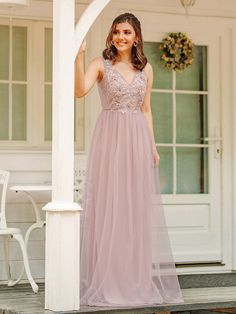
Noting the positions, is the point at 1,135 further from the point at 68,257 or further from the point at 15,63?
the point at 68,257

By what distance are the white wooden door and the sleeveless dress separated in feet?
4.77

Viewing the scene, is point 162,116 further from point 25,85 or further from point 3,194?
point 3,194

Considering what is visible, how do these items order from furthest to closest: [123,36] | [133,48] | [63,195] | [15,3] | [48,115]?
[48,115] < [15,3] < [133,48] < [123,36] < [63,195]

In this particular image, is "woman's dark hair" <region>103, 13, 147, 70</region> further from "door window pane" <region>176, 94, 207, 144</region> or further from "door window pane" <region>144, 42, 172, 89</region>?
"door window pane" <region>176, 94, 207, 144</region>

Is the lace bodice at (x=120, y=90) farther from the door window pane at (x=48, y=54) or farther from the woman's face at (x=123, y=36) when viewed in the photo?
the door window pane at (x=48, y=54)

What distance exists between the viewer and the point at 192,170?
24.5ft

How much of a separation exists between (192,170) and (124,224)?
184cm

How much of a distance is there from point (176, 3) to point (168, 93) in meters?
0.78

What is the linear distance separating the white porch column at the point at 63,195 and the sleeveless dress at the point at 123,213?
26 cm

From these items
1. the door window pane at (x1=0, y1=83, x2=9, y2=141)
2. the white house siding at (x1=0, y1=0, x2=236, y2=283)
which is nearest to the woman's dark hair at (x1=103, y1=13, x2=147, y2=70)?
the white house siding at (x1=0, y1=0, x2=236, y2=283)

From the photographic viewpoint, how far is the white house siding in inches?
270

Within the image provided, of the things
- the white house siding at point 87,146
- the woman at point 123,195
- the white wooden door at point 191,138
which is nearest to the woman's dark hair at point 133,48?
the woman at point 123,195

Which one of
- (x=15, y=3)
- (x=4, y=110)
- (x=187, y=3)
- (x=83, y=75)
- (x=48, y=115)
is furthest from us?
(x=187, y=3)

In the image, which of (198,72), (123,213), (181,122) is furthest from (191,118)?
(123,213)
